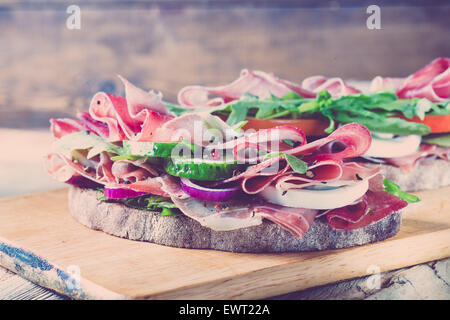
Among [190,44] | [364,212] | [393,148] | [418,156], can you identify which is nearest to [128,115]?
[364,212]

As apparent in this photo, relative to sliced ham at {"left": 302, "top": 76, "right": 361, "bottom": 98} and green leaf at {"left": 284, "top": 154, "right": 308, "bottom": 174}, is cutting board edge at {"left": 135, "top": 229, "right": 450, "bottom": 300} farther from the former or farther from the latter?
sliced ham at {"left": 302, "top": 76, "right": 361, "bottom": 98}

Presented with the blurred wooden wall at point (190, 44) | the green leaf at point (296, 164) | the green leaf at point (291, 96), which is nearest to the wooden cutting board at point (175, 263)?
the green leaf at point (296, 164)

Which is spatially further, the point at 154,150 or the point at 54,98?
the point at 54,98

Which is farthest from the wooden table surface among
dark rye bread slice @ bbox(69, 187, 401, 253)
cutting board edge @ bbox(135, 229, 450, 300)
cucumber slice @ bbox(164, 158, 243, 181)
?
cucumber slice @ bbox(164, 158, 243, 181)

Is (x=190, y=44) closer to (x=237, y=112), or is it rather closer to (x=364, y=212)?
(x=237, y=112)

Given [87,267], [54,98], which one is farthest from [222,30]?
[87,267]
